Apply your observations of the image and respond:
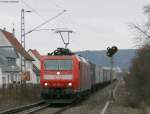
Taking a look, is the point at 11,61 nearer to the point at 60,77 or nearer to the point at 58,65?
the point at 58,65

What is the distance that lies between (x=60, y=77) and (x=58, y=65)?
83 cm

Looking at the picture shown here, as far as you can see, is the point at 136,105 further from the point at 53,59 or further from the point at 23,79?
the point at 23,79

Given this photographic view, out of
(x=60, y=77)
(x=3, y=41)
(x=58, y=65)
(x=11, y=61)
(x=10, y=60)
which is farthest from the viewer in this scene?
(x=3, y=41)

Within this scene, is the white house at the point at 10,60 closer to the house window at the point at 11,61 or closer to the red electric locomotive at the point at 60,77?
the house window at the point at 11,61

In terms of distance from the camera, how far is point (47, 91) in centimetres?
2991

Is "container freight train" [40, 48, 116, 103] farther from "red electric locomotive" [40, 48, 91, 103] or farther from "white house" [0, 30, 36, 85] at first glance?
"white house" [0, 30, 36, 85]

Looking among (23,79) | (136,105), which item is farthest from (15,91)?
(136,105)

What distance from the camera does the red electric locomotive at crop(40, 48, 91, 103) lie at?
1179 inches

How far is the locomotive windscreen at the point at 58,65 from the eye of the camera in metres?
30.6

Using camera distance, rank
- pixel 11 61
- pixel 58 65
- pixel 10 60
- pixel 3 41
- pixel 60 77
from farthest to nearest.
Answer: pixel 3 41
pixel 11 61
pixel 10 60
pixel 58 65
pixel 60 77

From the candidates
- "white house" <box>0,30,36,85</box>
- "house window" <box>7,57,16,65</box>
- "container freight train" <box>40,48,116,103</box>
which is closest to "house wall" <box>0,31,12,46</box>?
"white house" <box>0,30,36,85</box>

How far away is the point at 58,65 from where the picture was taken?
3067 centimetres

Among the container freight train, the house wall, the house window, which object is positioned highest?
the house wall

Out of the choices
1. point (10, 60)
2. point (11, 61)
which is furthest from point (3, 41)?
point (10, 60)
